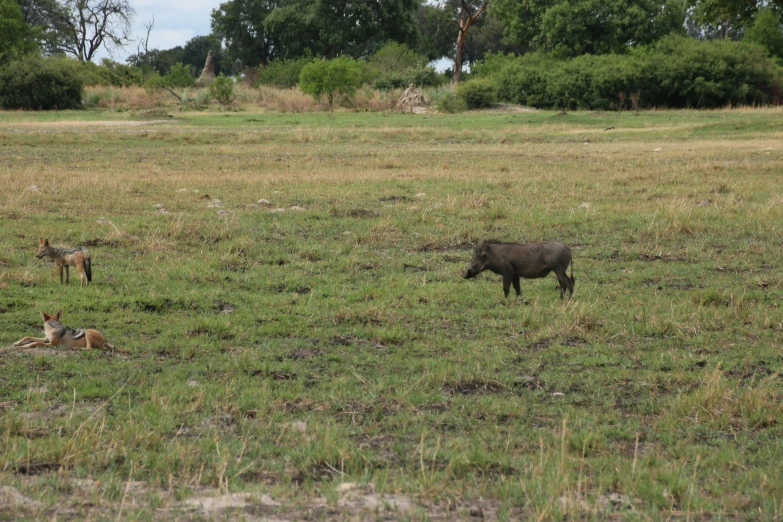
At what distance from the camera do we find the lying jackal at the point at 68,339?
22.4 feet

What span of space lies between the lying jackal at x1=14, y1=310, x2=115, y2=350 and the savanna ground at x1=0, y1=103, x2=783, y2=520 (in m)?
0.11

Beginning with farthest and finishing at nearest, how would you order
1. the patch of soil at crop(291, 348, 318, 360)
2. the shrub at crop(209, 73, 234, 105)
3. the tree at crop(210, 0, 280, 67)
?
the tree at crop(210, 0, 280, 67)
the shrub at crop(209, 73, 234, 105)
the patch of soil at crop(291, 348, 318, 360)

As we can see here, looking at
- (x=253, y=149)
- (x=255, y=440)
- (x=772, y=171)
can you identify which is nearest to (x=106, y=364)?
(x=255, y=440)

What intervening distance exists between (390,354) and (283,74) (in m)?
55.8

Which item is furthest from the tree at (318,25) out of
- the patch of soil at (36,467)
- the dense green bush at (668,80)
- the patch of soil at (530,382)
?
the patch of soil at (36,467)

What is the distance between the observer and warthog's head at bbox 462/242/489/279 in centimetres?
895

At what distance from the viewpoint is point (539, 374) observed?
6.53 metres

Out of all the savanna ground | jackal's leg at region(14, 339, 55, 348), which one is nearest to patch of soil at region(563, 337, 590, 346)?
the savanna ground

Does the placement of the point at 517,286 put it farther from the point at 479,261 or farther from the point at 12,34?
the point at 12,34

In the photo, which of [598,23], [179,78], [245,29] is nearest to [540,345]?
[598,23]

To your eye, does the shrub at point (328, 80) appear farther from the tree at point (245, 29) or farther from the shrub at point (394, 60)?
the tree at point (245, 29)

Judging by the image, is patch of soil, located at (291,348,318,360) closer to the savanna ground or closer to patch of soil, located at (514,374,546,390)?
the savanna ground

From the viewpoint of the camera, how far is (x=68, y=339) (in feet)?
22.4

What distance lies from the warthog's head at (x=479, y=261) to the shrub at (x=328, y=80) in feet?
121
